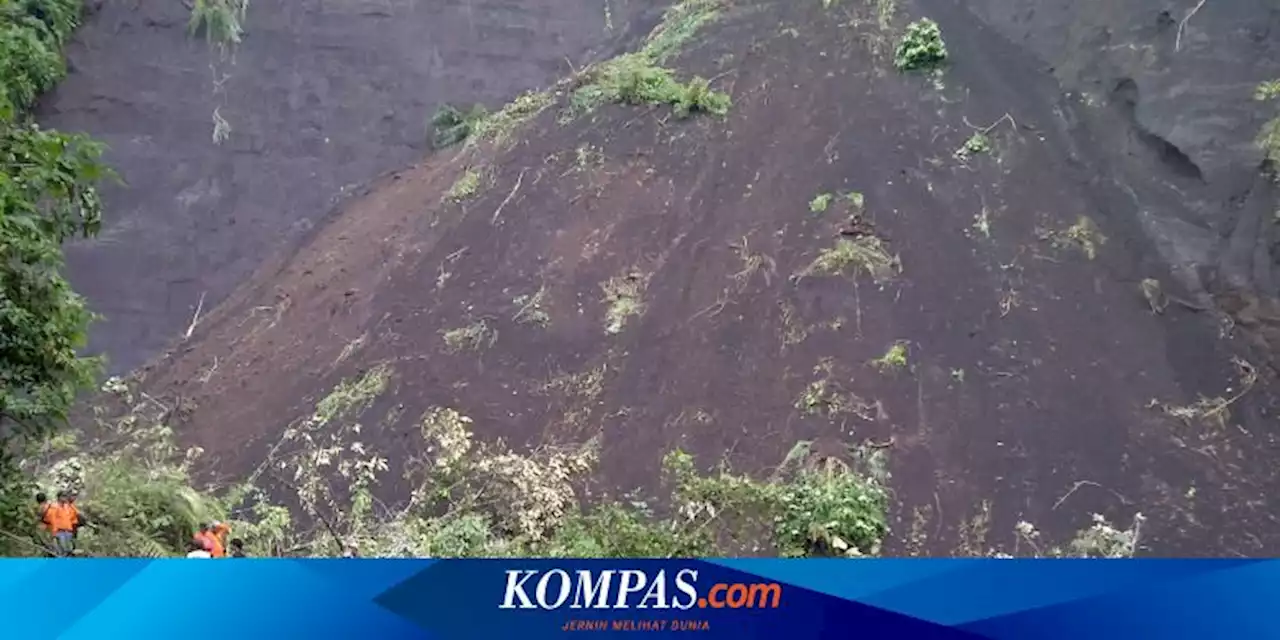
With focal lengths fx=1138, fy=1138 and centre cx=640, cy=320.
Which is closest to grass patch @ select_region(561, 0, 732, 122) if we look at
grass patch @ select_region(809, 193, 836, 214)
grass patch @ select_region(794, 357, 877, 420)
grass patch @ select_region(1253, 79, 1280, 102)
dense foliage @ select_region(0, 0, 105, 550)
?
grass patch @ select_region(809, 193, 836, 214)

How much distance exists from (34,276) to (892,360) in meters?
6.75

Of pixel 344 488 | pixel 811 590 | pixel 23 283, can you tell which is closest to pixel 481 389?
pixel 344 488

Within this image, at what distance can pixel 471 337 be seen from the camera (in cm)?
1068

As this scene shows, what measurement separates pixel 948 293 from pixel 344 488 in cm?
557

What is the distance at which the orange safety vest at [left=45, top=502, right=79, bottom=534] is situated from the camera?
6.63 metres

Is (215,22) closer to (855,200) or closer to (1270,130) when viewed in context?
(855,200)

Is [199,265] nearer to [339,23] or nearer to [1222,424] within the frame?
[339,23]

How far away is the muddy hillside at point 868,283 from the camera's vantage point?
9.13 metres

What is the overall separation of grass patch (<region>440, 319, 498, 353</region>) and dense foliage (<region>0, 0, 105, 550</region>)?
5302mm

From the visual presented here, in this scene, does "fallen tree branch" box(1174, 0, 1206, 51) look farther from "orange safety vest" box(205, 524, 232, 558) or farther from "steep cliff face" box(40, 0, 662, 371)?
"orange safety vest" box(205, 524, 232, 558)

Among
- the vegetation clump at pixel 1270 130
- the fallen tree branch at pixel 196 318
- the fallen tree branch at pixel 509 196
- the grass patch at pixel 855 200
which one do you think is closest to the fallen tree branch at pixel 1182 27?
the vegetation clump at pixel 1270 130

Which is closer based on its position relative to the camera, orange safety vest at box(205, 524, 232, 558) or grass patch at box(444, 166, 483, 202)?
orange safety vest at box(205, 524, 232, 558)

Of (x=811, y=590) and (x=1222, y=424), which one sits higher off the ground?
(x=1222, y=424)

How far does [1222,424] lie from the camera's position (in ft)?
30.0
